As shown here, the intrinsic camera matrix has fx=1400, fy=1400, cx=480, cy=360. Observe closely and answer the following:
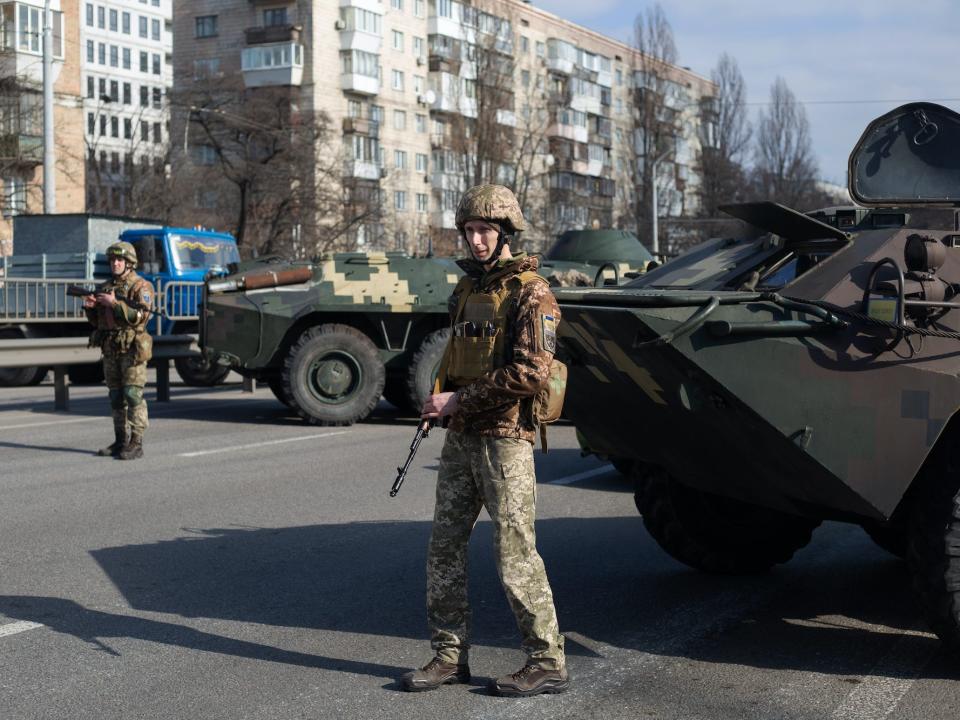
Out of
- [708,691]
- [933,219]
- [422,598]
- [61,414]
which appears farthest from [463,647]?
[61,414]

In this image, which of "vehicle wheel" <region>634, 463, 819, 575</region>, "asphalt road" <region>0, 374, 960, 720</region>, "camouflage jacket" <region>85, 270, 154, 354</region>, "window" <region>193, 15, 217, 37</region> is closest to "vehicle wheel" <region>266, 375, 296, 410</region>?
"camouflage jacket" <region>85, 270, 154, 354</region>

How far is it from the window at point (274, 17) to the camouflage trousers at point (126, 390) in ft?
164

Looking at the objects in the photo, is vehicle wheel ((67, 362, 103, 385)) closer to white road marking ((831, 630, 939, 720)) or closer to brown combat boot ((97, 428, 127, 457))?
brown combat boot ((97, 428, 127, 457))

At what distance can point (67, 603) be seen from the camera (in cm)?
611

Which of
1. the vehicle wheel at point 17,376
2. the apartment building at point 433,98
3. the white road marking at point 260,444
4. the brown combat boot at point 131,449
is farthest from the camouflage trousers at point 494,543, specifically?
the apartment building at point 433,98

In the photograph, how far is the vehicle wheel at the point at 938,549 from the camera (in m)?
4.91

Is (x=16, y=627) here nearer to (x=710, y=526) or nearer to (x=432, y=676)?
(x=432, y=676)

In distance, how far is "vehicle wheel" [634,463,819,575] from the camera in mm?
6367

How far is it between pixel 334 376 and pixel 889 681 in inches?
353

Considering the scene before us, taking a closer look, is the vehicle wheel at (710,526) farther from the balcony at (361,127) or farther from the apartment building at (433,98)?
the balcony at (361,127)

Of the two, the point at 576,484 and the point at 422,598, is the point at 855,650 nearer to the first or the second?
the point at 422,598

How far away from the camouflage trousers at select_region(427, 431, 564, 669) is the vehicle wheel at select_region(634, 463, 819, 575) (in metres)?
1.73

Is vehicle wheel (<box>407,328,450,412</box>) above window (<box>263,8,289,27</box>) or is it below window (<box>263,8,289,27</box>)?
below

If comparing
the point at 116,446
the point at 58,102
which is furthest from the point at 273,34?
the point at 116,446
